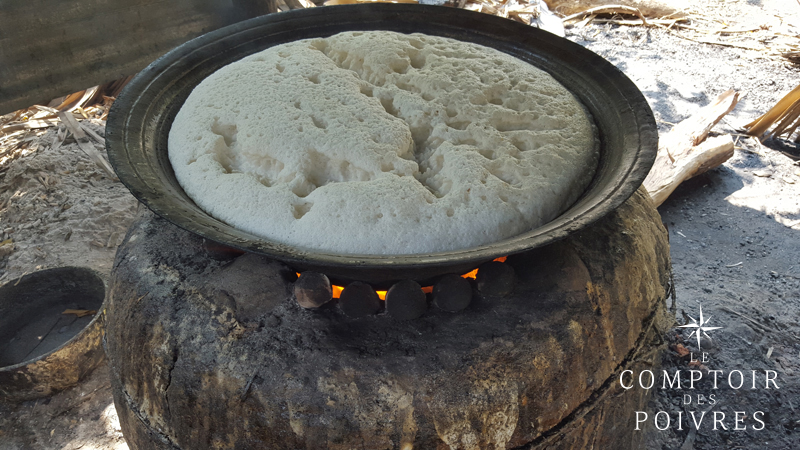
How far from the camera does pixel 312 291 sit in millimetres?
1566

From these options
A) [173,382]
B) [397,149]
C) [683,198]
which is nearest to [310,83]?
[397,149]

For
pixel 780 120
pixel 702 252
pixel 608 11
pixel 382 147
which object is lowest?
pixel 702 252

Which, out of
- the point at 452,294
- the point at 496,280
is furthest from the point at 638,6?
the point at 452,294

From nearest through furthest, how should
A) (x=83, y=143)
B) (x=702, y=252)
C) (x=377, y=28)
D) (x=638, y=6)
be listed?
(x=377, y=28) < (x=702, y=252) < (x=83, y=143) < (x=638, y=6)

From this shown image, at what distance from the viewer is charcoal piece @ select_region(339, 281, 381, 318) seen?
156cm

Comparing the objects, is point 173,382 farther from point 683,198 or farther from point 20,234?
point 683,198

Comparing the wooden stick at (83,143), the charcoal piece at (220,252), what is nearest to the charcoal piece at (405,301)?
the charcoal piece at (220,252)

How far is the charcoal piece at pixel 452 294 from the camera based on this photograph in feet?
5.15

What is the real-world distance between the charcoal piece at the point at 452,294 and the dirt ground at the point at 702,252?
870 mm

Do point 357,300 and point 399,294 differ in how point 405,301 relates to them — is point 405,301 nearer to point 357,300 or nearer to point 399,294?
point 399,294

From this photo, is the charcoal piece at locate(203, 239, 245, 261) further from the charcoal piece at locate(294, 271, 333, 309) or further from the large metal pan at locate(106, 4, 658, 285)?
the charcoal piece at locate(294, 271, 333, 309)

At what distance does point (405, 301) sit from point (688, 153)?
124 inches

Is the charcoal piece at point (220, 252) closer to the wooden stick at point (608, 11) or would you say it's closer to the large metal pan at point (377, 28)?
the large metal pan at point (377, 28)

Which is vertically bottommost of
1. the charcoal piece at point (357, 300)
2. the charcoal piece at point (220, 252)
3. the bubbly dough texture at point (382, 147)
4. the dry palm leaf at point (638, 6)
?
the dry palm leaf at point (638, 6)
